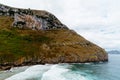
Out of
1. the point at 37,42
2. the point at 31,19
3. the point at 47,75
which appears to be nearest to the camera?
the point at 47,75

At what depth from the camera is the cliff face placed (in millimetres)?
103812

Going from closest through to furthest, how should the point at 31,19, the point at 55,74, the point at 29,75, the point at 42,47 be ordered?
1. the point at 29,75
2. the point at 55,74
3. the point at 42,47
4. the point at 31,19

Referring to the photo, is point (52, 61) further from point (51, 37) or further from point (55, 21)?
point (55, 21)

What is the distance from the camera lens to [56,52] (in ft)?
386

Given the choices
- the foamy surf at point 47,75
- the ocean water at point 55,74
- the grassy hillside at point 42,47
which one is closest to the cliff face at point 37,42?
the grassy hillside at point 42,47

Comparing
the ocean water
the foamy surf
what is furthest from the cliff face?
the foamy surf

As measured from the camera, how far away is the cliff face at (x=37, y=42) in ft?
341

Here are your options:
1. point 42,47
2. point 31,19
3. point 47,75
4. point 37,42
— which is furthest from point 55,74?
point 31,19

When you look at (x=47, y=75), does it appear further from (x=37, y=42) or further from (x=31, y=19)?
(x=31, y=19)

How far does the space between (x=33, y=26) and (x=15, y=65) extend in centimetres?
6055

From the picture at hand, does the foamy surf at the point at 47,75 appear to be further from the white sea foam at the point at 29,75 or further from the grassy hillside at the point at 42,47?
the grassy hillside at the point at 42,47

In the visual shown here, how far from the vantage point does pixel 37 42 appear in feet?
412

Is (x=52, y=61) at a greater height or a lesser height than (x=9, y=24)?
lesser

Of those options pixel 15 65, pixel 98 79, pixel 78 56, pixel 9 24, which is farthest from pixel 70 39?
pixel 98 79
